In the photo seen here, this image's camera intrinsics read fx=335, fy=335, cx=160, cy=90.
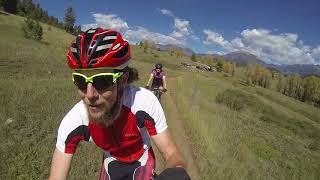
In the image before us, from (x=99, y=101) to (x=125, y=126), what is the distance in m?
0.54

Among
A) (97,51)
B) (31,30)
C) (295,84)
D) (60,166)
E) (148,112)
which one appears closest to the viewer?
(97,51)

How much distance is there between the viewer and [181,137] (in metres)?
13.0

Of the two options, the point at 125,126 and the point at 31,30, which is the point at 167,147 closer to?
the point at 125,126

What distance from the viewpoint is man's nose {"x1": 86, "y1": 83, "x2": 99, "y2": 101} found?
302cm

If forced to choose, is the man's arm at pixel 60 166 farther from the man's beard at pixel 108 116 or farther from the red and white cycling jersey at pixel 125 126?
the man's beard at pixel 108 116

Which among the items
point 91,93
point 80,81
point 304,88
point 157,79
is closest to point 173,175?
point 91,93

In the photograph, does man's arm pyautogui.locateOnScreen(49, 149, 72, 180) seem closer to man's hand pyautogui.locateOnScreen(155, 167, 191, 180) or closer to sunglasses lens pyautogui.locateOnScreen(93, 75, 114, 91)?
sunglasses lens pyautogui.locateOnScreen(93, 75, 114, 91)

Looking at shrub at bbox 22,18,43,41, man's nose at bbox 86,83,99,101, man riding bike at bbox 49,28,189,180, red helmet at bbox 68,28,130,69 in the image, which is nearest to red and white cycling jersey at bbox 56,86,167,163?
man riding bike at bbox 49,28,189,180

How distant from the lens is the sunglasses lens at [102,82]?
9.95 ft

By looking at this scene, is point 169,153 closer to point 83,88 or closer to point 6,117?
point 83,88

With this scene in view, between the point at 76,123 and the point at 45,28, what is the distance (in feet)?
307

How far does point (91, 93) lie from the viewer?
302 centimetres

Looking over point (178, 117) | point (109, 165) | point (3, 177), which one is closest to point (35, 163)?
point (3, 177)

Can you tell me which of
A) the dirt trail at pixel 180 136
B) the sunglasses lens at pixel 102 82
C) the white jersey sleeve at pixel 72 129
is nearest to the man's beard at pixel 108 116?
the white jersey sleeve at pixel 72 129
